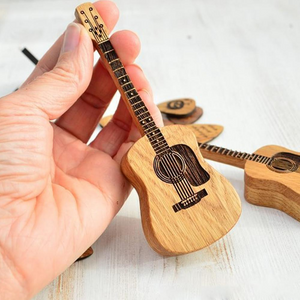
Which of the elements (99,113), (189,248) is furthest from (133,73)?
(189,248)

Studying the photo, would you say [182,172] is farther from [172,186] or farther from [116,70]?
[116,70]

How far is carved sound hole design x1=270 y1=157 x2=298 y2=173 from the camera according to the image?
133 centimetres

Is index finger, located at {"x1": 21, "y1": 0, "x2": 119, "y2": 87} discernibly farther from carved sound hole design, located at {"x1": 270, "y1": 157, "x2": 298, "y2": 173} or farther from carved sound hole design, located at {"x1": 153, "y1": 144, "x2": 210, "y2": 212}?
carved sound hole design, located at {"x1": 270, "y1": 157, "x2": 298, "y2": 173}

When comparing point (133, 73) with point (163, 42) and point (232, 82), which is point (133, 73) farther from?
point (163, 42)

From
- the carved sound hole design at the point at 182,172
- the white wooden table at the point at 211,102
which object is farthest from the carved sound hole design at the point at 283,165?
the carved sound hole design at the point at 182,172

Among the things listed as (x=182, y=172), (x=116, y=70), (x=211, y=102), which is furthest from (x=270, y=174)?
(x=211, y=102)

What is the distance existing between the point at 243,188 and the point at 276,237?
20cm

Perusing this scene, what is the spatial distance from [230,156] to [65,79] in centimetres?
52

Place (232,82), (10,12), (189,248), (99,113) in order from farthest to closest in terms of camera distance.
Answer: (10,12) < (232,82) < (99,113) < (189,248)

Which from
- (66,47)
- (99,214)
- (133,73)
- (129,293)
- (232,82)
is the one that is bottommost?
(232,82)

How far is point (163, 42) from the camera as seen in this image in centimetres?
230

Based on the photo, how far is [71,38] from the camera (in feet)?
3.99

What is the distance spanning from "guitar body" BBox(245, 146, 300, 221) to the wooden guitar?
15 centimetres

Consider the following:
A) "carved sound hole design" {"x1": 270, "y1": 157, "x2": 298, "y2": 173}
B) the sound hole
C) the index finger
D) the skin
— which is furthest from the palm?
"carved sound hole design" {"x1": 270, "y1": 157, "x2": 298, "y2": 173}
